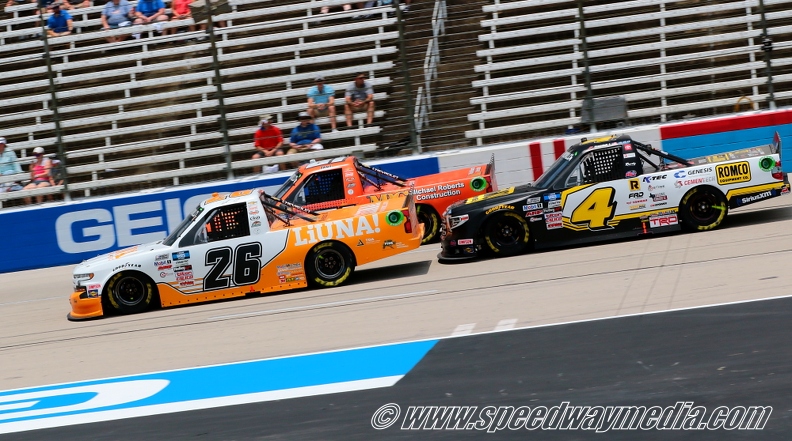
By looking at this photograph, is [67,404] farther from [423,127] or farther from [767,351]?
[423,127]

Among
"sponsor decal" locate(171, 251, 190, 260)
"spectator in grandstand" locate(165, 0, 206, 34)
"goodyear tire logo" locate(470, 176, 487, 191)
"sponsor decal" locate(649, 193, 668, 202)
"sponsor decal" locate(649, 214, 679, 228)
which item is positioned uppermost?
"spectator in grandstand" locate(165, 0, 206, 34)

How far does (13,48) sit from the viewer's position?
20203mm

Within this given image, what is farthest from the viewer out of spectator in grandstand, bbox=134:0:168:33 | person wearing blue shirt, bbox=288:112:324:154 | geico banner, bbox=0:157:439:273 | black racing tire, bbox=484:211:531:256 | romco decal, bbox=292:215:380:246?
spectator in grandstand, bbox=134:0:168:33

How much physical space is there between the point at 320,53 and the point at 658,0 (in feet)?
21.8

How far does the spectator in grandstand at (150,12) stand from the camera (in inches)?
781

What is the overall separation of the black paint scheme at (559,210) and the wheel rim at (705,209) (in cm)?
5

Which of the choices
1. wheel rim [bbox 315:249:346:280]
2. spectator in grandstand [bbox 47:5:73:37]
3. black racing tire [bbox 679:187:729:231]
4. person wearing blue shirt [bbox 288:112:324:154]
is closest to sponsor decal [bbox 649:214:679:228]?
black racing tire [bbox 679:187:729:231]

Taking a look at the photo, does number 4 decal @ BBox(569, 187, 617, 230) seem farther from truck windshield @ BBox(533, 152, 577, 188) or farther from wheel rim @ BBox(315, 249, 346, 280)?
wheel rim @ BBox(315, 249, 346, 280)

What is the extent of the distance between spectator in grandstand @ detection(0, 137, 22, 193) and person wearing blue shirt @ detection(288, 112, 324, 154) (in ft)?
16.8

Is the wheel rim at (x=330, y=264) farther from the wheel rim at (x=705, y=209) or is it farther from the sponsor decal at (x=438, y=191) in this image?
the wheel rim at (x=705, y=209)

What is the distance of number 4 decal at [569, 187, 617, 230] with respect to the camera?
12125 mm

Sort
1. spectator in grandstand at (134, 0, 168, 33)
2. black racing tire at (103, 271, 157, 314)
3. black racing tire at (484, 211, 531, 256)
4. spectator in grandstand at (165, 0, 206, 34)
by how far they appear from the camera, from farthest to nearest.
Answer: spectator in grandstand at (165, 0, 206, 34) → spectator in grandstand at (134, 0, 168, 33) → black racing tire at (484, 211, 531, 256) → black racing tire at (103, 271, 157, 314)

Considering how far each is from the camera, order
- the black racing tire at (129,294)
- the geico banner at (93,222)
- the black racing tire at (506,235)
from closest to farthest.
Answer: the black racing tire at (129,294) < the black racing tire at (506,235) < the geico banner at (93,222)

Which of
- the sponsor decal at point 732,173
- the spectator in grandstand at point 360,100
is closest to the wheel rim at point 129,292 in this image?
the spectator in grandstand at point 360,100
